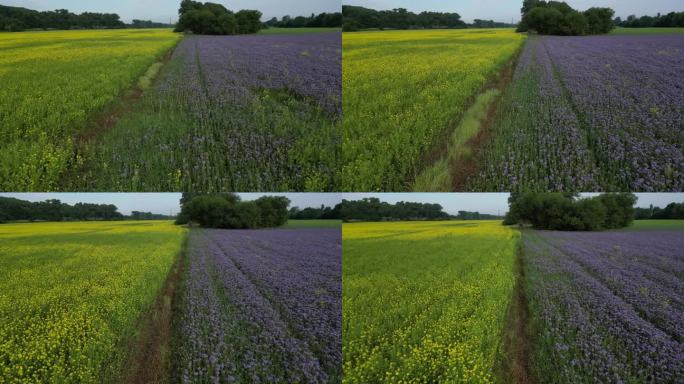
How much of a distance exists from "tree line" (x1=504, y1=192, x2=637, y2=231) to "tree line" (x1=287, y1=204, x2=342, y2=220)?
1.43 meters

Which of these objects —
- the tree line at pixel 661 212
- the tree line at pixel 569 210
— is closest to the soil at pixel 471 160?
the tree line at pixel 569 210

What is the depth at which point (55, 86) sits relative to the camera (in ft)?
12.5

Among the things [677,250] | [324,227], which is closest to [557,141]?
[677,250]

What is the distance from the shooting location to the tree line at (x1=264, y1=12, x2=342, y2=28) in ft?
11.8

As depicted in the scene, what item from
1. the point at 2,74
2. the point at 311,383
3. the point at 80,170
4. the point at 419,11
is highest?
the point at 419,11

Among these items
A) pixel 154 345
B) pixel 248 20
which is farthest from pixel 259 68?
pixel 154 345

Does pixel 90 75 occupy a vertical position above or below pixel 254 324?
above

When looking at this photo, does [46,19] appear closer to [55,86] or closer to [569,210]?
[55,86]

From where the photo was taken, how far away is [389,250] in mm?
3637

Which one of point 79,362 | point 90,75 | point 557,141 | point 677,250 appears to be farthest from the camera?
point 90,75

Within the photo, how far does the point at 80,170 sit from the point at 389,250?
263cm

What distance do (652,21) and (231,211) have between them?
4.18 metres

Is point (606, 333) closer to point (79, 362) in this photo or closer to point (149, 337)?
point (149, 337)

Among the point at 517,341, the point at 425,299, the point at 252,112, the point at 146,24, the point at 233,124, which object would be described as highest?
the point at 146,24
